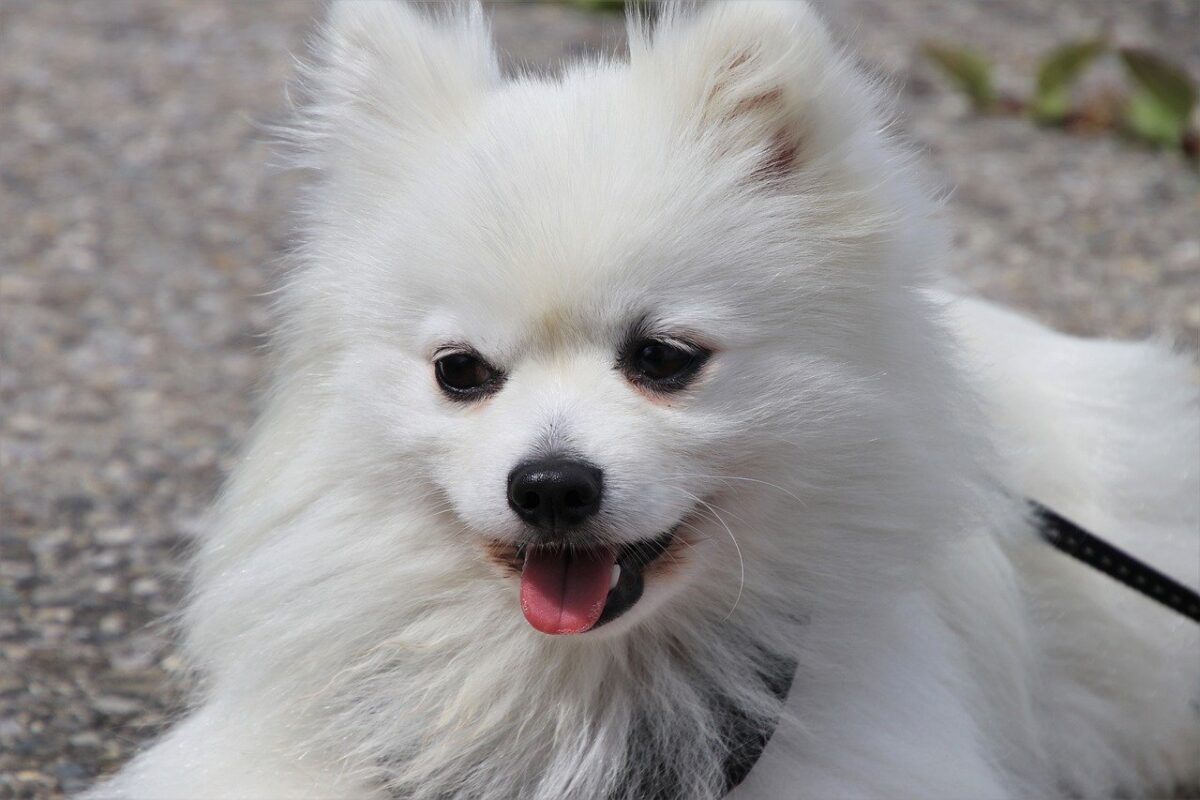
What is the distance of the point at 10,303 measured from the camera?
6.78 meters

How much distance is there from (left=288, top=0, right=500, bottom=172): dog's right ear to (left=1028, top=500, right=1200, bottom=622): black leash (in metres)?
1.71

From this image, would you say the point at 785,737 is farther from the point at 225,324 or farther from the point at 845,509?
the point at 225,324

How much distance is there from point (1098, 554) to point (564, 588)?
61.3 inches

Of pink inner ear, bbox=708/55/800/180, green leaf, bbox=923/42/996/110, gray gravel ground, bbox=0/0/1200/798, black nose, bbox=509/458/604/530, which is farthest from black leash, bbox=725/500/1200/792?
green leaf, bbox=923/42/996/110

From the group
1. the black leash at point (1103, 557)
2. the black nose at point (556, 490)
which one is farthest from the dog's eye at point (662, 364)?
the black leash at point (1103, 557)

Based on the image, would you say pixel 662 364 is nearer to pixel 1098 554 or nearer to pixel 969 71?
pixel 1098 554

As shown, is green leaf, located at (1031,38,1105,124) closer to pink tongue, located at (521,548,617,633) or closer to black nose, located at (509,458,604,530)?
pink tongue, located at (521,548,617,633)

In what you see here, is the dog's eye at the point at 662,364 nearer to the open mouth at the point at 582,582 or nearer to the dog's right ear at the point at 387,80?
the open mouth at the point at 582,582

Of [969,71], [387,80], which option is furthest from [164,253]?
[969,71]

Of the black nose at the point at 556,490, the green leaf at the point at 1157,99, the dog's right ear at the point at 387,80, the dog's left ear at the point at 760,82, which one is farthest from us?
the green leaf at the point at 1157,99

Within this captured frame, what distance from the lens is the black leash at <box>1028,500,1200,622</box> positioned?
355cm

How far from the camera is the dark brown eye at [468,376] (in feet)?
8.82

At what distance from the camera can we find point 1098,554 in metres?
3.55

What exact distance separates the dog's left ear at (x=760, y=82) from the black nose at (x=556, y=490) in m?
0.73
